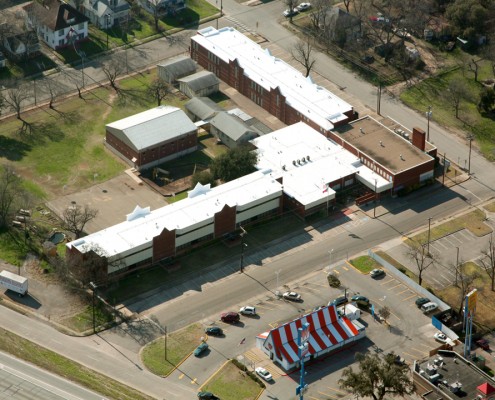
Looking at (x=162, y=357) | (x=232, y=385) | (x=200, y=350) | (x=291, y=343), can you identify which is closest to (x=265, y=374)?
(x=232, y=385)

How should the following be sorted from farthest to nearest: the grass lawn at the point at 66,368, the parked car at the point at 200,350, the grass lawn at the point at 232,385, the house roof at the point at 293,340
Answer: the parked car at the point at 200,350
the house roof at the point at 293,340
the grass lawn at the point at 232,385
the grass lawn at the point at 66,368

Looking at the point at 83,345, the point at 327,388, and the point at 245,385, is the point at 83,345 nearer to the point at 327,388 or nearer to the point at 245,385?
the point at 245,385

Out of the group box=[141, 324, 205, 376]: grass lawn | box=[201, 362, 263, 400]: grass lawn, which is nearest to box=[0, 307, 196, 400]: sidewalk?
box=[141, 324, 205, 376]: grass lawn

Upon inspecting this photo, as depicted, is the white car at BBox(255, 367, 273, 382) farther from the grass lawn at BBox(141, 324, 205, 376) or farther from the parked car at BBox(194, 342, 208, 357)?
the grass lawn at BBox(141, 324, 205, 376)

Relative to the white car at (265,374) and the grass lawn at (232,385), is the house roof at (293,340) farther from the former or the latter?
the grass lawn at (232,385)

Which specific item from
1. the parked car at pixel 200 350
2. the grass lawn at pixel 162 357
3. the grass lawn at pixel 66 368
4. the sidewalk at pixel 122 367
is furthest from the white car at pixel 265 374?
the grass lawn at pixel 66 368

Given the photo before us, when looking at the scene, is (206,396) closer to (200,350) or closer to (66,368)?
(200,350)
